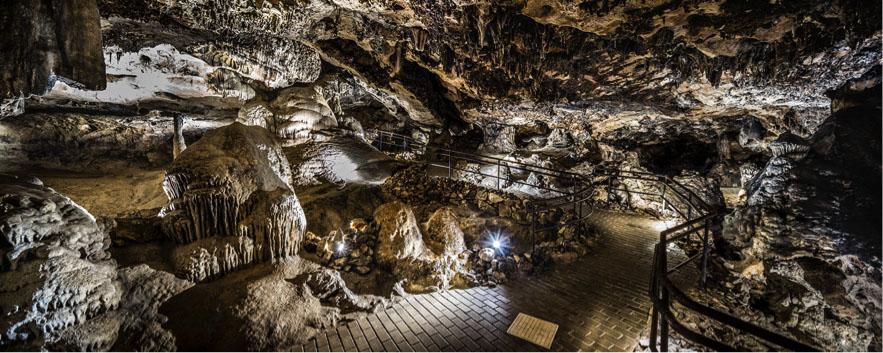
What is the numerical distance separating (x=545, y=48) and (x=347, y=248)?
232 inches

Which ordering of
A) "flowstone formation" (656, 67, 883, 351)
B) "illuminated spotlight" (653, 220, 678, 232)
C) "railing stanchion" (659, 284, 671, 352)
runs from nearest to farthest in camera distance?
"railing stanchion" (659, 284, 671, 352), "flowstone formation" (656, 67, 883, 351), "illuminated spotlight" (653, 220, 678, 232)

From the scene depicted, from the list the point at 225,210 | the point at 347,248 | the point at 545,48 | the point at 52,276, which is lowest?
the point at 347,248

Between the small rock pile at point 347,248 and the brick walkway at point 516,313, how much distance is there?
133cm

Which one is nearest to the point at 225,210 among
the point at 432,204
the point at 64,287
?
the point at 64,287

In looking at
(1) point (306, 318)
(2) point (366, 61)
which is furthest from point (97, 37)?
(2) point (366, 61)

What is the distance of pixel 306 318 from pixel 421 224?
3.27 metres

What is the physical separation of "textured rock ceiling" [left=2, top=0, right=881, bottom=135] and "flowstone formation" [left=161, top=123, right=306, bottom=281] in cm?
233

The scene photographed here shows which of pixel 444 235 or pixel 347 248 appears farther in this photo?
pixel 444 235

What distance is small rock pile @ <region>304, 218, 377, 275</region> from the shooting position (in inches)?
223

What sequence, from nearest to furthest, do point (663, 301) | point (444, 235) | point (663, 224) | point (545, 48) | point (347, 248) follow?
point (663, 301)
point (347, 248)
point (444, 235)
point (545, 48)
point (663, 224)

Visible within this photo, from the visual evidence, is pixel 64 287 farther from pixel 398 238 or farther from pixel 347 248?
pixel 398 238

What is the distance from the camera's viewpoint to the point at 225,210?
5051mm

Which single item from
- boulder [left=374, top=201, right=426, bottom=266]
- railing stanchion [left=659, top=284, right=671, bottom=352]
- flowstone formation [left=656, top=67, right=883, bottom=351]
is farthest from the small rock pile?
flowstone formation [left=656, top=67, right=883, bottom=351]

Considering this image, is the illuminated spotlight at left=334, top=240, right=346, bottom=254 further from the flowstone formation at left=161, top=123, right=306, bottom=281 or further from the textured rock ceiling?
the textured rock ceiling
